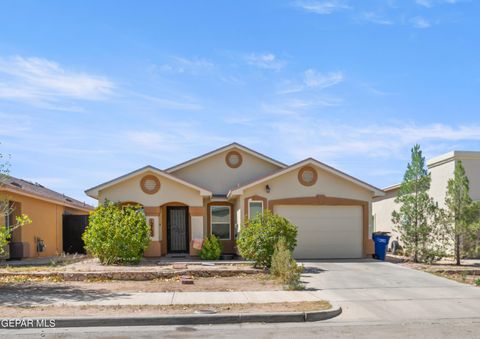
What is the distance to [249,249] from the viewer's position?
54.0 ft

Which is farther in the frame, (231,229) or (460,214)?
(231,229)

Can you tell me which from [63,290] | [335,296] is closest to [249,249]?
[335,296]

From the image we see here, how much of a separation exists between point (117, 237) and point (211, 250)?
403cm

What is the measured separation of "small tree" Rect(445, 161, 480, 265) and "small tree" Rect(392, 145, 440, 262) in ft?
1.99

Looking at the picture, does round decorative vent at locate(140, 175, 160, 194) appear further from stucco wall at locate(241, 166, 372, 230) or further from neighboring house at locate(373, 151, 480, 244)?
neighboring house at locate(373, 151, 480, 244)

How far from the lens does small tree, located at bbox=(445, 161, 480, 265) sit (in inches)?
727

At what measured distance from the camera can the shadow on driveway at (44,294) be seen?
424 inches

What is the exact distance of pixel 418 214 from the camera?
19.4m

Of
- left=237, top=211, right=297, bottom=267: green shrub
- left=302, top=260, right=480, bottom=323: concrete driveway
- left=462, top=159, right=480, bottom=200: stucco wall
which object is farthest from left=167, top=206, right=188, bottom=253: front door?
left=462, top=159, right=480, bottom=200: stucco wall

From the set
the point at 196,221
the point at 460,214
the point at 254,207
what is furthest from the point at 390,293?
the point at 196,221

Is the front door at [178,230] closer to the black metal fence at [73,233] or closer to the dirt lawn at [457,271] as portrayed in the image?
the black metal fence at [73,233]

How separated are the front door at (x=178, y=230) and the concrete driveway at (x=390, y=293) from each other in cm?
662

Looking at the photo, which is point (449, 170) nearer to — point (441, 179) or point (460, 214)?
point (441, 179)

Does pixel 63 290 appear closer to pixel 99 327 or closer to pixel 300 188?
pixel 99 327
